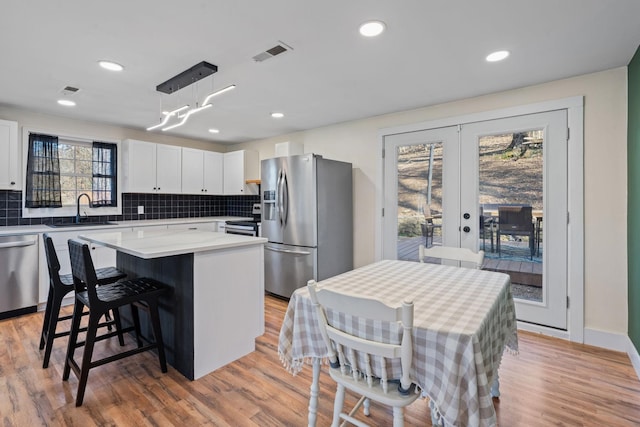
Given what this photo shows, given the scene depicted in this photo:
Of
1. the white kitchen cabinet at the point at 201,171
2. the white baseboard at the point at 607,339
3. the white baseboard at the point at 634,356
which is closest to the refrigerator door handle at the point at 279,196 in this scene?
the white kitchen cabinet at the point at 201,171

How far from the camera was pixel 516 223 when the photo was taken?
301 cm

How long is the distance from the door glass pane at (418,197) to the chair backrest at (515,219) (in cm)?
60

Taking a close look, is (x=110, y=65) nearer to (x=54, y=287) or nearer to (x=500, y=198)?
(x=54, y=287)

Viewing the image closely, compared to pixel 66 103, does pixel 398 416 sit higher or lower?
lower

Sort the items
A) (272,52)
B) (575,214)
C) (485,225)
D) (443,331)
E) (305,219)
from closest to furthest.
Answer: (443,331) → (272,52) → (575,214) → (485,225) → (305,219)

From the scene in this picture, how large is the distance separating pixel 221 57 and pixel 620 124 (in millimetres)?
3186

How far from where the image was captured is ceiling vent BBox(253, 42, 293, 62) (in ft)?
7.10

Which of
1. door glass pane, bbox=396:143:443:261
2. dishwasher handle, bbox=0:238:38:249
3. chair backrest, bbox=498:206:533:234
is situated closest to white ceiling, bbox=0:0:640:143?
door glass pane, bbox=396:143:443:261

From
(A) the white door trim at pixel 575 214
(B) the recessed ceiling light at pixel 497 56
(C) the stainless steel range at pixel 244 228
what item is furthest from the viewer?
(C) the stainless steel range at pixel 244 228

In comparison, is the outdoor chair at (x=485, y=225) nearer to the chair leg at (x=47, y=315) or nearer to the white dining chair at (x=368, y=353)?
the white dining chair at (x=368, y=353)

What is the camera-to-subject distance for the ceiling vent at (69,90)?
2936mm

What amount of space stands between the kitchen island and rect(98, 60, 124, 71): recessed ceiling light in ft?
4.42

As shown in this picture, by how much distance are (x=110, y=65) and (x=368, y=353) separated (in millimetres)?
2769

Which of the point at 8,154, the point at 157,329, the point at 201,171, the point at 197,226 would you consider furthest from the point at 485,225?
the point at 8,154
